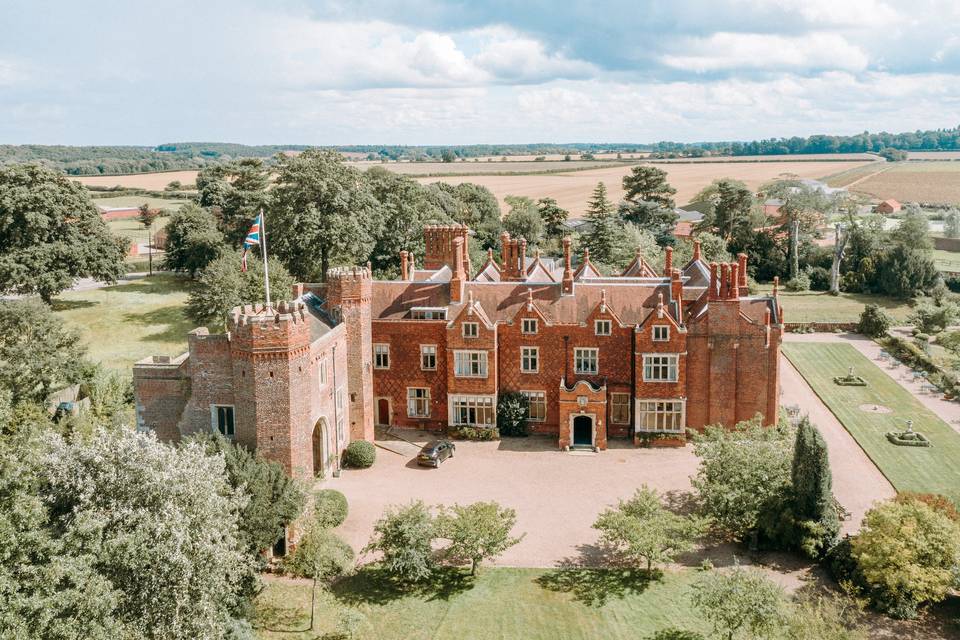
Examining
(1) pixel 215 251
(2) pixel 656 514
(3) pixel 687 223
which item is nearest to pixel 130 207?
(1) pixel 215 251

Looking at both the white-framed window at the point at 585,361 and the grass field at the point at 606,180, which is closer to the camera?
the white-framed window at the point at 585,361

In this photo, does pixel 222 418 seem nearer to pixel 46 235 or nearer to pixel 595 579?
pixel 595 579

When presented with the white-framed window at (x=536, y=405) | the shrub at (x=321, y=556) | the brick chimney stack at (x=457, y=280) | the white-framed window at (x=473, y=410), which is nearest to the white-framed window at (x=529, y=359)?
the white-framed window at (x=536, y=405)

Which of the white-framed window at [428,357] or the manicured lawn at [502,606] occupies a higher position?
the white-framed window at [428,357]

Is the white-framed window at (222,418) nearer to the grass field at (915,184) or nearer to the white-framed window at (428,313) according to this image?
the white-framed window at (428,313)

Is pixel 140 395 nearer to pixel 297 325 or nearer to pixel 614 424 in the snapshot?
pixel 297 325

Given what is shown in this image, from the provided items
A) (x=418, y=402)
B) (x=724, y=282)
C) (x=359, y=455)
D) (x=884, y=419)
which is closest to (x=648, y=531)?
(x=359, y=455)
